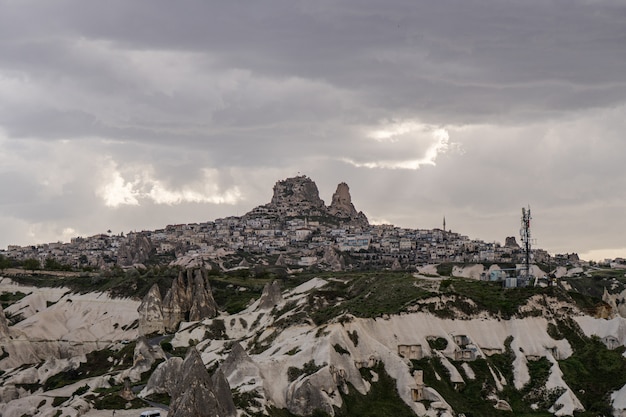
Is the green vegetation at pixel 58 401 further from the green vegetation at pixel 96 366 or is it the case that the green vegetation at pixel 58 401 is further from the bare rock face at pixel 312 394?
the bare rock face at pixel 312 394

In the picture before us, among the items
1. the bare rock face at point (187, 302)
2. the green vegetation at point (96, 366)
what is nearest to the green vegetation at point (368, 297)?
the bare rock face at point (187, 302)

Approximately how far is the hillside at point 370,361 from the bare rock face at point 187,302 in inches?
307

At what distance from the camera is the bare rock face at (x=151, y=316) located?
141375 millimetres

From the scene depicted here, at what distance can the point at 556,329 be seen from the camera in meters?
106

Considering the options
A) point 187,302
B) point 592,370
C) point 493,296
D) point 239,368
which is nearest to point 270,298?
point 187,302

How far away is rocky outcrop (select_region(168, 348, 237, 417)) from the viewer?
224 feet

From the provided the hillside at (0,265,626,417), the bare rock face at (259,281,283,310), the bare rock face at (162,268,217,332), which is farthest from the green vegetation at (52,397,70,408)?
the bare rock face at (162,268,217,332)

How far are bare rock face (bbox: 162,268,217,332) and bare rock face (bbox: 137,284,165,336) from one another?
943 millimetres

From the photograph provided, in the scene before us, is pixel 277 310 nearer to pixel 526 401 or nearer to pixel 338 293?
pixel 338 293

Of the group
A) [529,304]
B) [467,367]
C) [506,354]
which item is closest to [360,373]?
[467,367]

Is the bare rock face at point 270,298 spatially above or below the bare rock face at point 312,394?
above

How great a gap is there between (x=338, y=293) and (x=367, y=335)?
30798 millimetres

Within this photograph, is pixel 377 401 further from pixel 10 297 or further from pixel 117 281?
pixel 10 297

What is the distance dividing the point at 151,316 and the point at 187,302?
7.31 m
